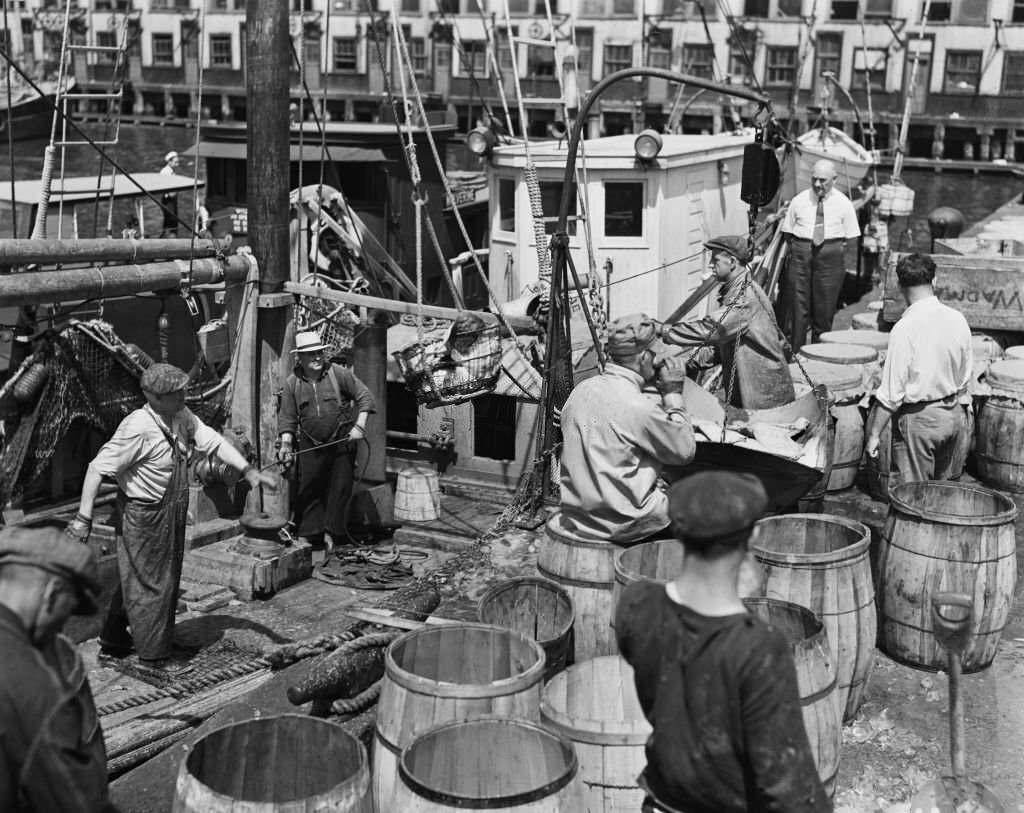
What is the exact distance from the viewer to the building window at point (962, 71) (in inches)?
2173

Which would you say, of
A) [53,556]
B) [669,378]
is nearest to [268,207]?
[669,378]

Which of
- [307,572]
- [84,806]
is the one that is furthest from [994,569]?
[307,572]

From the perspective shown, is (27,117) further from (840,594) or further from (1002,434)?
(840,594)

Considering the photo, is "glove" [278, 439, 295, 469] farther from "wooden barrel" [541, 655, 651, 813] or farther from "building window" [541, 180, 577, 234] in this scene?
"building window" [541, 180, 577, 234]

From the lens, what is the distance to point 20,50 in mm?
67188

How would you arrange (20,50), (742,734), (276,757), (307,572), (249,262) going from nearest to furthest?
1. (742,734)
2. (276,757)
3. (307,572)
4. (249,262)
5. (20,50)

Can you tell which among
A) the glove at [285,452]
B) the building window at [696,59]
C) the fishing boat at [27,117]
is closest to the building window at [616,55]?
the building window at [696,59]

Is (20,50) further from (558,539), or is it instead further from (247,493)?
(558,539)

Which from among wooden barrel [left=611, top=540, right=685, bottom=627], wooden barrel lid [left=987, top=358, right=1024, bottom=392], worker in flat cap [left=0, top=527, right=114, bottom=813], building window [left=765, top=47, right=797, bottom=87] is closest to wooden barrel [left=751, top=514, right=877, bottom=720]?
wooden barrel [left=611, top=540, right=685, bottom=627]

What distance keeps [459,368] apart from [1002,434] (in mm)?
4380

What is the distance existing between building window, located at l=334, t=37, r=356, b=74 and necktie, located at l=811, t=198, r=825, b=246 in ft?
175

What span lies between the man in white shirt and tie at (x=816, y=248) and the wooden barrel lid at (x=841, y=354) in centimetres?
355

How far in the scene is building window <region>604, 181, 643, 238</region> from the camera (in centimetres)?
1494

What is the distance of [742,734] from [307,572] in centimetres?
696
